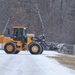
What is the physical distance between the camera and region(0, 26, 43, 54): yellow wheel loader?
37.2m

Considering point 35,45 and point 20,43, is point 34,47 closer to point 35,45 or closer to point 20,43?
point 35,45

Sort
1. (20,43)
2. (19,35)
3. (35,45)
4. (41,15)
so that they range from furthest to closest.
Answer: (41,15) < (19,35) < (20,43) < (35,45)

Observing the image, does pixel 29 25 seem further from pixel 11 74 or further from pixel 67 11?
pixel 11 74

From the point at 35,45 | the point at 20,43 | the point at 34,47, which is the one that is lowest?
the point at 34,47

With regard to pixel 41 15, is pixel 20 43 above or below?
below

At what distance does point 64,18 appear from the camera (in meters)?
78.3

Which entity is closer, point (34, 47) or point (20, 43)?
point (34, 47)

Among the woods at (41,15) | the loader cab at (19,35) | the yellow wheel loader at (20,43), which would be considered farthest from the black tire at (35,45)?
the woods at (41,15)

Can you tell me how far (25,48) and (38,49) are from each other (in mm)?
1584

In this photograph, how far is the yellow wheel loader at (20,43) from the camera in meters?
37.2

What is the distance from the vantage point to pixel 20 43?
3828cm

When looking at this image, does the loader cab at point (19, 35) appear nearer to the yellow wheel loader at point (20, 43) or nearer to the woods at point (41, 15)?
the yellow wheel loader at point (20, 43)

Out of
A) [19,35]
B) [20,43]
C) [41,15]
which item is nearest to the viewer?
[20,43]

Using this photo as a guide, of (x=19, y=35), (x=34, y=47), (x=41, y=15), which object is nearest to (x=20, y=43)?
(x=19, y=35)
